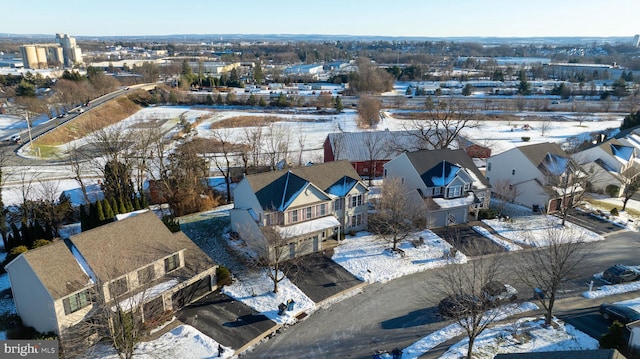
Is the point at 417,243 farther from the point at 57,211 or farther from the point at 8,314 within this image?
the point at 57,211

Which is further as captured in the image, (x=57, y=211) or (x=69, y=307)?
(x=57, y=211)

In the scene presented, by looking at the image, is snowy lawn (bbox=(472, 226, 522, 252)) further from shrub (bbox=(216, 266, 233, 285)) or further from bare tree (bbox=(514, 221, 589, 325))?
shrub (bbox=(216, 266, 233, 285))

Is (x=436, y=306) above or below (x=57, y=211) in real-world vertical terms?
below

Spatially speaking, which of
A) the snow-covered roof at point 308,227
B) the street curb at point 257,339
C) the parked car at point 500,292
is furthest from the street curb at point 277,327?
the parked car at point 500,292

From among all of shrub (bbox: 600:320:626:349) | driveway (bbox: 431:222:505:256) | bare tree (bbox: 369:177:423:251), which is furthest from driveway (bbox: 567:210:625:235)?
shrub (bbox: 600:320:626:349)

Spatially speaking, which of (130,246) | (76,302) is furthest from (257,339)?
(76,302)

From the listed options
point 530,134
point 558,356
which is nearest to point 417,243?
point 558,356
